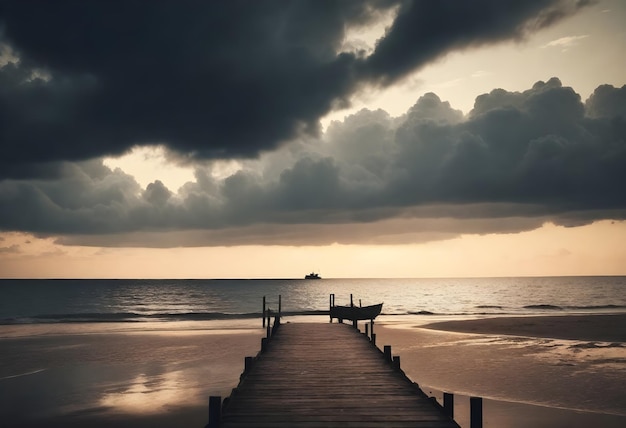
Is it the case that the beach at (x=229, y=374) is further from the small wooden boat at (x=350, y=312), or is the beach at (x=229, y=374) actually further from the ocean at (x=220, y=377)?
the small wooden boat at (x=350, y=312)

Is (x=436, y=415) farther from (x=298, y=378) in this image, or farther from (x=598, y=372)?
(x=598, y=372)

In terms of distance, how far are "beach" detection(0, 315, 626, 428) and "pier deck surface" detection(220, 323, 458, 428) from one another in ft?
10.7

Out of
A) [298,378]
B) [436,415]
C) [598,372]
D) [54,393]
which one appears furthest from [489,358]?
[54,393]

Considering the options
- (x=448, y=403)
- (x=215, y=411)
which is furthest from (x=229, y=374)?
(x=448, y=403)

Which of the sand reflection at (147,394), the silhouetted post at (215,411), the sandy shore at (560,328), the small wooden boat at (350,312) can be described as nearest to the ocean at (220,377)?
the sand reflection at (147,394)

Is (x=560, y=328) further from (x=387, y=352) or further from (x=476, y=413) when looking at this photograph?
(x=476, y=413)

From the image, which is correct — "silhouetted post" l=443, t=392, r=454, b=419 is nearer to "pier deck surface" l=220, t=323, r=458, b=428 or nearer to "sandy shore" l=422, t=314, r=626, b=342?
"pier deck surface" l=220, t=323, r=458, b=428

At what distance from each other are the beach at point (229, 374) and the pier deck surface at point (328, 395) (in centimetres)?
328

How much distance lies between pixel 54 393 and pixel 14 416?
325 centimetres

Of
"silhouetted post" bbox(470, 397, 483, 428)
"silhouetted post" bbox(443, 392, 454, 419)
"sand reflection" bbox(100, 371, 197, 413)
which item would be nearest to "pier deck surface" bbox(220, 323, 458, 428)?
"silhouetted post" bbox(443, 392, 454, 419)

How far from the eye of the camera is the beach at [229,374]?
17.2 metres

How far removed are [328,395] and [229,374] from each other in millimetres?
12820

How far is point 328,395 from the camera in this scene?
12.7 metres

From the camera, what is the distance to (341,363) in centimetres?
1741
